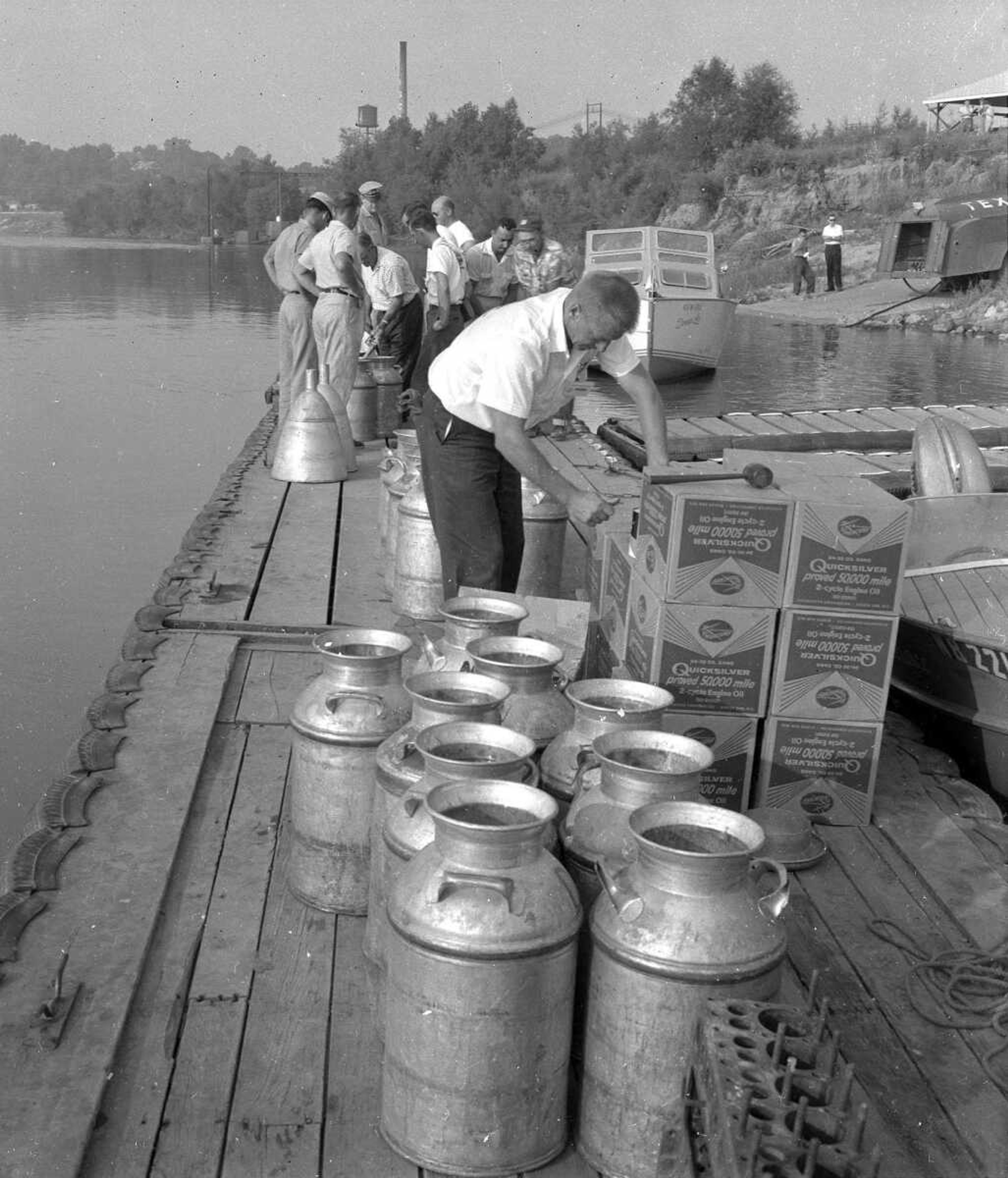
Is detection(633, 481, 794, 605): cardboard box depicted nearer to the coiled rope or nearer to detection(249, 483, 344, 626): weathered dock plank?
the coiled rope

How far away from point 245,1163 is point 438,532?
3.06 m

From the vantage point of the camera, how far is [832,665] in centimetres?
420

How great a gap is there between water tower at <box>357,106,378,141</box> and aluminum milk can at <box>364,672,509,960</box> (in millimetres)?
78949

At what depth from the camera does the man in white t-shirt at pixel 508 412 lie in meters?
4.43

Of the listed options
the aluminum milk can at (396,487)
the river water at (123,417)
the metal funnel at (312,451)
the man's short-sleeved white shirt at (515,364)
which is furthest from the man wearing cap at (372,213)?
the man's short-sleeved white shirt at (515,364)

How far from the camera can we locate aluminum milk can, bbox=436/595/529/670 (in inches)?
149

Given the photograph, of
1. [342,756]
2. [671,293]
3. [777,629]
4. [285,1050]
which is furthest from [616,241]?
[285,1050]

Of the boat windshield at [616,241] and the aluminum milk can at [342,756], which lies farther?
the boat windshield at [616,241]

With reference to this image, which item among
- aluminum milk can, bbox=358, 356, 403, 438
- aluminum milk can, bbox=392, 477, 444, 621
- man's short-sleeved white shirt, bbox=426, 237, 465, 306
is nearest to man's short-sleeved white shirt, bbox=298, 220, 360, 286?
man's short-sleeved white shirt, bbox=426, 237, 465, 306

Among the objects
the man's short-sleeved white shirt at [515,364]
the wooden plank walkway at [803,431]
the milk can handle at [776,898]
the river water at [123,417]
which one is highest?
the man's short-sleeved white shirt at [515,364]

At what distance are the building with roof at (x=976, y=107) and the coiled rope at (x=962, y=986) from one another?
4984 cm

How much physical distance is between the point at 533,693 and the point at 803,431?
8670 mm

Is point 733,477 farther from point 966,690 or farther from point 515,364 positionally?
point 966,690

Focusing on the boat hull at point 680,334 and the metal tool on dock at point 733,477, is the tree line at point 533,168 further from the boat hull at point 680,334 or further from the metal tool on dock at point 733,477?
the metal tool on dock at point 733,477
